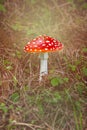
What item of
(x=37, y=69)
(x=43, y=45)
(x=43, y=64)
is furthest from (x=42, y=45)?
(x=37, y=69)

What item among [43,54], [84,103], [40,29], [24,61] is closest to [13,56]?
[24,61]

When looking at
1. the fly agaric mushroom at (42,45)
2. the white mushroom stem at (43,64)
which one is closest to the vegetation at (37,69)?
the white mushroom stem at (43,64)

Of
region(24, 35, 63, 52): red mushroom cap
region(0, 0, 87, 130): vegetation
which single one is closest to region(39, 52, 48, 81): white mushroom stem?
region(0, 0, 87, 130): vegetation

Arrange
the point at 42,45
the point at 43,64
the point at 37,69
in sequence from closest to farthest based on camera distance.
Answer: the point at 42,45 → the point at 43,64 → the point at 37,69

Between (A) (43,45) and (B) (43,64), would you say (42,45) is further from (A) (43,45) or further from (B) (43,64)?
(B) (43,64)

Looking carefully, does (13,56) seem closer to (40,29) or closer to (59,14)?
(40,29)

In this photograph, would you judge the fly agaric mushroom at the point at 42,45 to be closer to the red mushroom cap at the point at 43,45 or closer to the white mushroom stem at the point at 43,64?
the red mushroom cap at the point at 43,45

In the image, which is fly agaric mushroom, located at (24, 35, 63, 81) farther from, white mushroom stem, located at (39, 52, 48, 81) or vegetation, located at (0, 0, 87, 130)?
vegetation, located at (0, 0, 87, 130)

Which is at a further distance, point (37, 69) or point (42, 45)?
point (37, 69)

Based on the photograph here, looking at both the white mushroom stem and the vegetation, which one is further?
the white mushroom stem
